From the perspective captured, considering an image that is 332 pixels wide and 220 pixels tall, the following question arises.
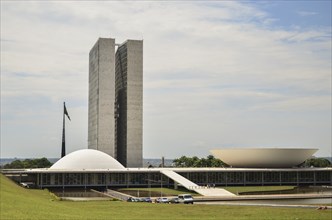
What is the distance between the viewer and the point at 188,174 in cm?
9575

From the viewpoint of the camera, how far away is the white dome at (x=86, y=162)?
305ft

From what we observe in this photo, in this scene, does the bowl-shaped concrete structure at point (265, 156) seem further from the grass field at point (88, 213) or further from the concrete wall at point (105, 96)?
the grass field at point (88, 213)

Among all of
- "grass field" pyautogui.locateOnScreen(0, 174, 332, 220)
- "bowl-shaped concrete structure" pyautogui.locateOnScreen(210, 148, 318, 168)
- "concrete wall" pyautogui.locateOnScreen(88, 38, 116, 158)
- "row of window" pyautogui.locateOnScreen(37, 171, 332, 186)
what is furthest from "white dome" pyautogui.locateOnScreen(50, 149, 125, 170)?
"grass field" pyautogui.locateOnScreen(0, 174, 332, 220)

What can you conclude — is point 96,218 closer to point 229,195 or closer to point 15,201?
point 15,201

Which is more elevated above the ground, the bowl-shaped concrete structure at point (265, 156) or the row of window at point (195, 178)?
the bowl-shaped concrete structure at point (265, 156)

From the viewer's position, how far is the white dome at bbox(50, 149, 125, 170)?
305 ft

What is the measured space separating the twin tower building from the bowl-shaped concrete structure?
34.5 m

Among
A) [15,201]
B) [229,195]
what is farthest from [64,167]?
[15,201]

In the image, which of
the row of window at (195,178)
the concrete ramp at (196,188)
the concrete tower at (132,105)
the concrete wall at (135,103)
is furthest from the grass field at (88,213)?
the concrete tower at (132,105)

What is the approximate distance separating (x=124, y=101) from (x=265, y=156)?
50.4 meters

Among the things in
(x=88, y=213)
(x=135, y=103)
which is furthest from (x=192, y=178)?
(x=88, y=213)

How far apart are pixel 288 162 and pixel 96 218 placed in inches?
2955

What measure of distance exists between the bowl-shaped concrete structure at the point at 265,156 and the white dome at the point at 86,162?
23112 millimetres

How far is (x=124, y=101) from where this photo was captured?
135375mm
